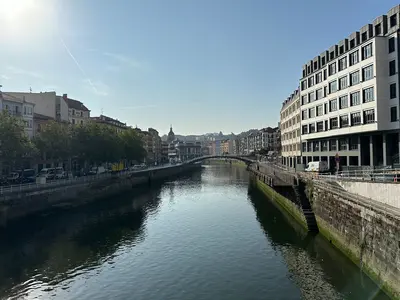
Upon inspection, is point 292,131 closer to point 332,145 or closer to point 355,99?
point 332,145

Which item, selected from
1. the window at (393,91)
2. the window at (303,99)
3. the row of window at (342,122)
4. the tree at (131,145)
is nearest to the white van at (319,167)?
the row of window at (342,122)

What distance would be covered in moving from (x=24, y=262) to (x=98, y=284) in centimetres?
863

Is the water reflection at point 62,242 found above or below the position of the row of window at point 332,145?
below

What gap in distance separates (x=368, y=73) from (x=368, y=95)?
3.12 metres

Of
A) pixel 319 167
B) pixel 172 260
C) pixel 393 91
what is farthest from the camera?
pixel 319 167

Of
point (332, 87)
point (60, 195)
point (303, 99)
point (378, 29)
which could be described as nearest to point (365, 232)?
point (378, 29)

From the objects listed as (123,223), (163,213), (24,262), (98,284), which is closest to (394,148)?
(163,213)

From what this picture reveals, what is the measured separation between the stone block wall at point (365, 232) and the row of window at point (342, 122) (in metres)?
20.3

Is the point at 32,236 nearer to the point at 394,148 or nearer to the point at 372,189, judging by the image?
the point at 372,189

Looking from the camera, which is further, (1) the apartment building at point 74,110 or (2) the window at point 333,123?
(1) the apartment building at point 74,110

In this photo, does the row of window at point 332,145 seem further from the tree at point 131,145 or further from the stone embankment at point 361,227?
the tree at point 131,145

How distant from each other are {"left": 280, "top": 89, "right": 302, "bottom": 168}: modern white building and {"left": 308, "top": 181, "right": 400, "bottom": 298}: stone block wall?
4844 centimetres

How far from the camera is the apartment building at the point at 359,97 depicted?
47.8 meters

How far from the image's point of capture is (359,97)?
52.4 m
